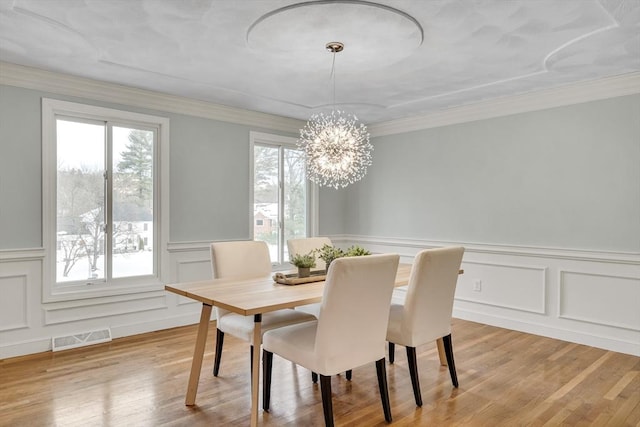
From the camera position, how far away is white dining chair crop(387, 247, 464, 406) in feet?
8.43

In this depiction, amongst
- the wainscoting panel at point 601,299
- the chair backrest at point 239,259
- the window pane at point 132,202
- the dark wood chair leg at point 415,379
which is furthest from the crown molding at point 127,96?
the wainscoting panel at point 601,299

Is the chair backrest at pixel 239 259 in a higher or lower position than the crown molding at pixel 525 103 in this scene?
lower

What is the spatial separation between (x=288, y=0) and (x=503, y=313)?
3.65 meters

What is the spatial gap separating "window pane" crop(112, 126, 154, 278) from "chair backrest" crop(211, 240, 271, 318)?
1333 millimetres

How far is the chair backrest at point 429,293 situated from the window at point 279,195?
276 cm

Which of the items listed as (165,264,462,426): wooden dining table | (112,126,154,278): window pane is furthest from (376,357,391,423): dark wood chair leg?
(112,126,154,278): window pane

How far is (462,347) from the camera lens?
3707 millimetres

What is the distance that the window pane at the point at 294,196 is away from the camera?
536 centimetres

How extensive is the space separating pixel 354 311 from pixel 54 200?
2.90 m

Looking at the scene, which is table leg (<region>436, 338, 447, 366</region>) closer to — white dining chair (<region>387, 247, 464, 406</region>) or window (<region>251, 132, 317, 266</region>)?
white dining chair (<region>387, 247, 464, 406</region>)

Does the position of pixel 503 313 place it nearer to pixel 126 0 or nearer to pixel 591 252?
pixel 591 252

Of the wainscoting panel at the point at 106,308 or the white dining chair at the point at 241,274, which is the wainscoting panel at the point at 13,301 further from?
the white dining chair at the point at 241,274

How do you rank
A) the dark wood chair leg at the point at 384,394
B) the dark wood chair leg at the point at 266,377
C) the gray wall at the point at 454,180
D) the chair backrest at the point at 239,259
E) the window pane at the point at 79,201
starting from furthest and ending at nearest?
the window pane at the point at 79,201 < the gray wall at the point at 454,180 < the chair backrest at the point at 239,259 < the dark wood chair leg at the point at 266,377 < the dark wood chair leg at the point at 384,394

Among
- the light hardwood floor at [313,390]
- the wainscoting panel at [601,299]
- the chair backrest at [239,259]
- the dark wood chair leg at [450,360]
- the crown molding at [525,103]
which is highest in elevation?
the crown molding at [525,103]
